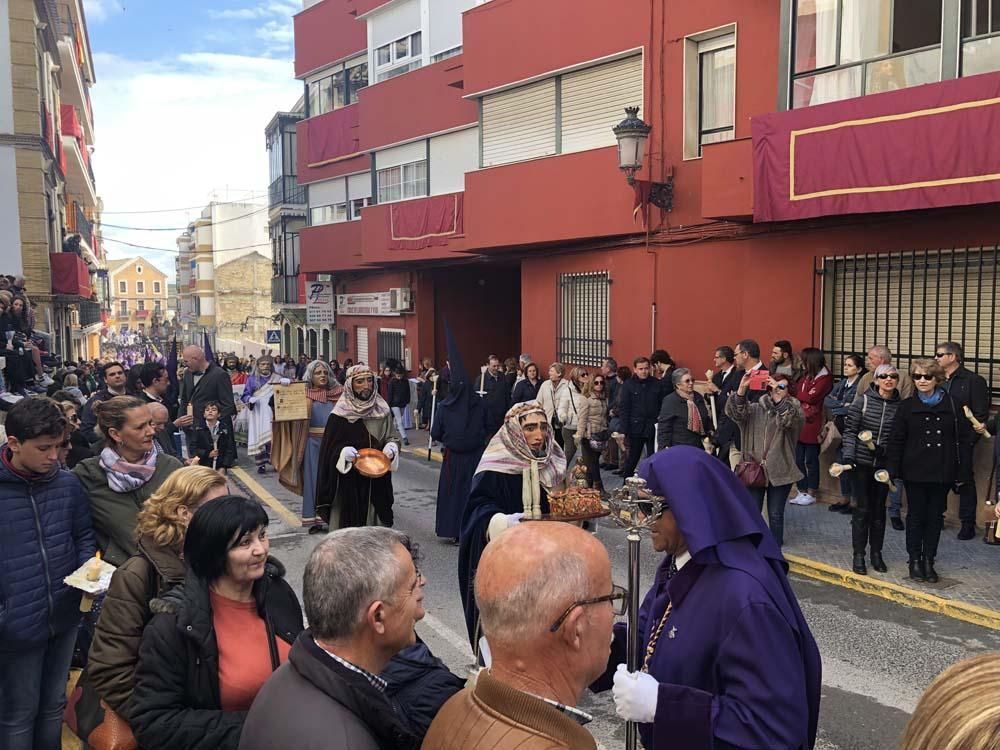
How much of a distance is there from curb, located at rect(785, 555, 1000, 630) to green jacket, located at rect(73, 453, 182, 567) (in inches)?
222

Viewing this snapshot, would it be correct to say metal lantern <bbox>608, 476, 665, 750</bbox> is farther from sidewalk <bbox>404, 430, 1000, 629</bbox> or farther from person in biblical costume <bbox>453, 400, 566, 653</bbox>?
sidewalk <bbox>404, 430, 1000, 629</bbox>

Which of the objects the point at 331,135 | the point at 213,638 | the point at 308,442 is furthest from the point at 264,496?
the point at 331,135

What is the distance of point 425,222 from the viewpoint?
20.5 meters

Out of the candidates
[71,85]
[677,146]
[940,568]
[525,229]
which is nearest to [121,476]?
[940,568]

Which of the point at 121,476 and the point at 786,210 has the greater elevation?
the point at 786,210

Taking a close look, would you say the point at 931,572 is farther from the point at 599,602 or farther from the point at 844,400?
the point at 599,602

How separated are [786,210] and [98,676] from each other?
966 cm

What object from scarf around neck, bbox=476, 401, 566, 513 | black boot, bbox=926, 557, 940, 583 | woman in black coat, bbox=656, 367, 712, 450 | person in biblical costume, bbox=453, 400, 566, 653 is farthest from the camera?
woman in black coat, bbox=656, 367, 712, 450

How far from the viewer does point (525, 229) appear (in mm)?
16125

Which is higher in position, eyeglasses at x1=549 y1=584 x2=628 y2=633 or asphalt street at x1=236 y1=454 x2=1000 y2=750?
eyeglasses at x1=549 y1=584 x2=628 y2=633

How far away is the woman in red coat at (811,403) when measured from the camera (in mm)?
10672

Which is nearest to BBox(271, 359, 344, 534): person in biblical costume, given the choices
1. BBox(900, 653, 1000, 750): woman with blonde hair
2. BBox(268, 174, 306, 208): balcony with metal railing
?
BBox(900, 653, 1000, 750): woman with blonde hair

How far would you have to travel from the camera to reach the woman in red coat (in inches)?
420

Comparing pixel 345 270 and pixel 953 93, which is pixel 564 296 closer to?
pixel 953 93
